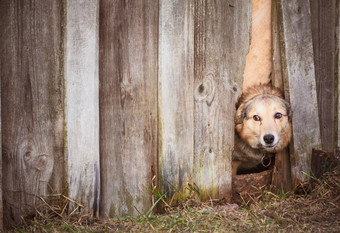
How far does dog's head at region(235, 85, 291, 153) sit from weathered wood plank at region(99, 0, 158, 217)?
1.09 metres

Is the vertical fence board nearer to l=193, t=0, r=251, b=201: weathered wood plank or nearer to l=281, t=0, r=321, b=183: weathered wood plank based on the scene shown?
l=193, t=0, r=251, b=201: weathered wood plank

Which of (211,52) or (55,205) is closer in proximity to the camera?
(55,205)

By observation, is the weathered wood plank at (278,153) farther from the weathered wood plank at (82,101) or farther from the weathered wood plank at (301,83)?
the weathered wood plank at (82,101)

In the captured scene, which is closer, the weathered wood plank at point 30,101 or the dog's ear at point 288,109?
the weathered wood plank at point 30,101

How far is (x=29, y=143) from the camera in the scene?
110 inches

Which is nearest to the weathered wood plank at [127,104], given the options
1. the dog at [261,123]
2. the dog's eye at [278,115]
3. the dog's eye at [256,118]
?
the dog at [261,123]

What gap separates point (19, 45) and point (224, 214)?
208 cm

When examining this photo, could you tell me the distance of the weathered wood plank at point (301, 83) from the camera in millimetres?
3381

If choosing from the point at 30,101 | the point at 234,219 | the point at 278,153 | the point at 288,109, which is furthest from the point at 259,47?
the point at 30,101

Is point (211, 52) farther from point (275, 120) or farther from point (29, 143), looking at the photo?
point (29, 143)

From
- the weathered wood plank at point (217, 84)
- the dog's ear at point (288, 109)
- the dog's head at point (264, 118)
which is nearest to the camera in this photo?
the weathered wood plank at point (217, 84)

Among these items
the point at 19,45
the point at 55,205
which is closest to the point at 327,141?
the point at 55,205

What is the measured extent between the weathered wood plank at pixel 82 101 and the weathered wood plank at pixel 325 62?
2.16 meters

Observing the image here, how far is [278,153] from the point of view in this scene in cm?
376
